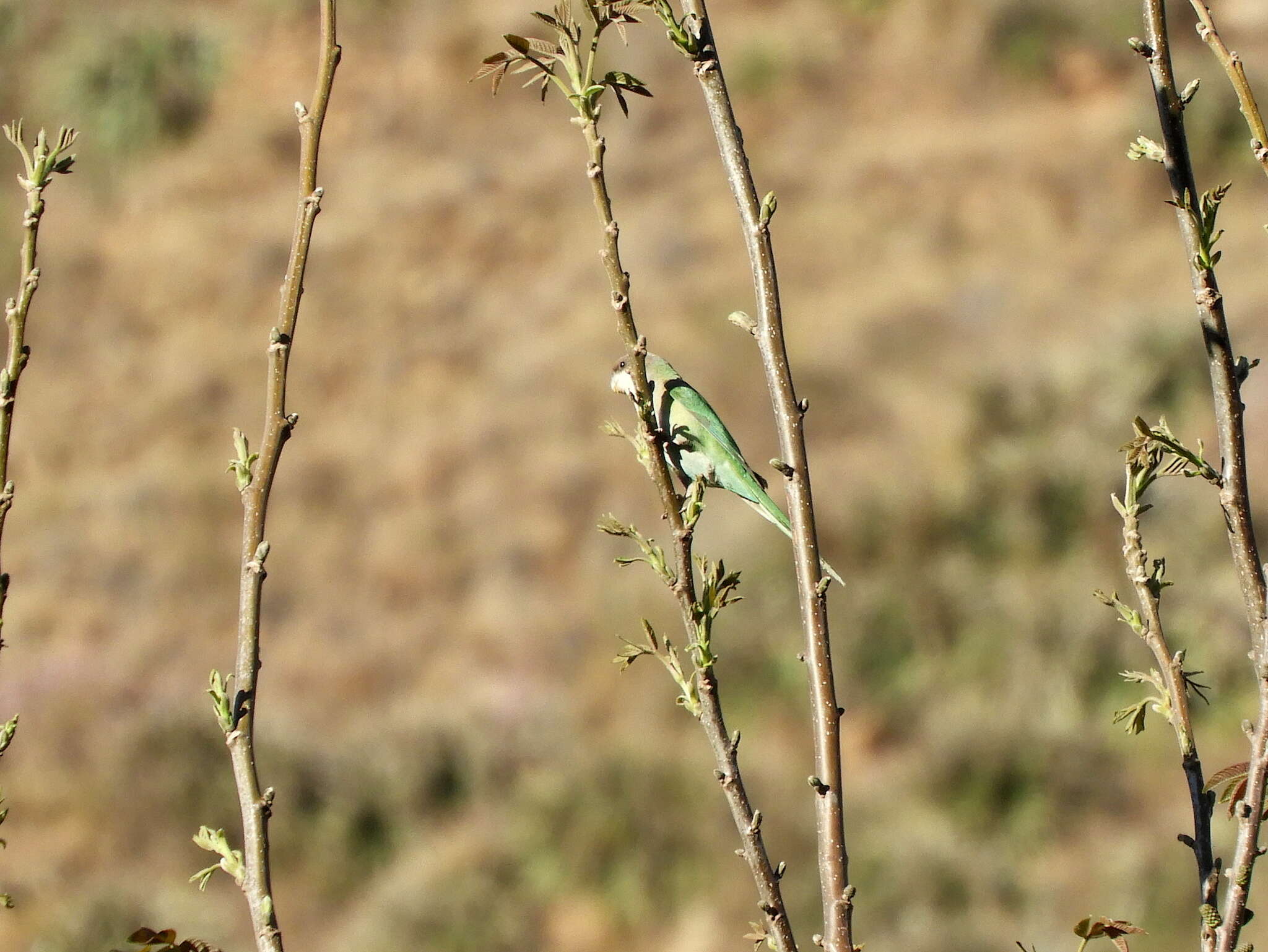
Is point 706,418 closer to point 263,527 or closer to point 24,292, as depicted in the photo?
point 263,527

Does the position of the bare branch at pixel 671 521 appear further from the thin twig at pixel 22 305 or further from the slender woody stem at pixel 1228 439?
the thin twig at pixel 22 305

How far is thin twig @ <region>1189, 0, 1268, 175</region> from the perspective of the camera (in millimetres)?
1821

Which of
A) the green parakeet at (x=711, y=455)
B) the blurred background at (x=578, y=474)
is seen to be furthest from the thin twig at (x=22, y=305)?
the blurred background at (x=578, y=474)

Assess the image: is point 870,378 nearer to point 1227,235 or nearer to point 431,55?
point 1227,235

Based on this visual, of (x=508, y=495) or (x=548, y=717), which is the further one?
(x=508, y=495)

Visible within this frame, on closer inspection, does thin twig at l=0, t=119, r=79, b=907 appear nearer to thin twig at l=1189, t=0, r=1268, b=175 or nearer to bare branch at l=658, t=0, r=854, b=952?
bare branch at l=658, t=0, r=854, b=952

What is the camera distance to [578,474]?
54.4 ft

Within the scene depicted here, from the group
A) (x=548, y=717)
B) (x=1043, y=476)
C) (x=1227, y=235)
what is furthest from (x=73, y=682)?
(x=1227, y=235)

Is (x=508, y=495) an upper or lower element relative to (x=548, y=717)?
upper

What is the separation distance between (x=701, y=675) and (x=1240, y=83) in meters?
1.11

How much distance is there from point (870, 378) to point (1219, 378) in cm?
1494

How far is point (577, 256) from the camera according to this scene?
20375 millimetres

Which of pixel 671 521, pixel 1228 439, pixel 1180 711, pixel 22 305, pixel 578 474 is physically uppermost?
pixel 578 474

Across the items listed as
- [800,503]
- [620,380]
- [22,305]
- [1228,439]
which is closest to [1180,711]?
[1228,439]
